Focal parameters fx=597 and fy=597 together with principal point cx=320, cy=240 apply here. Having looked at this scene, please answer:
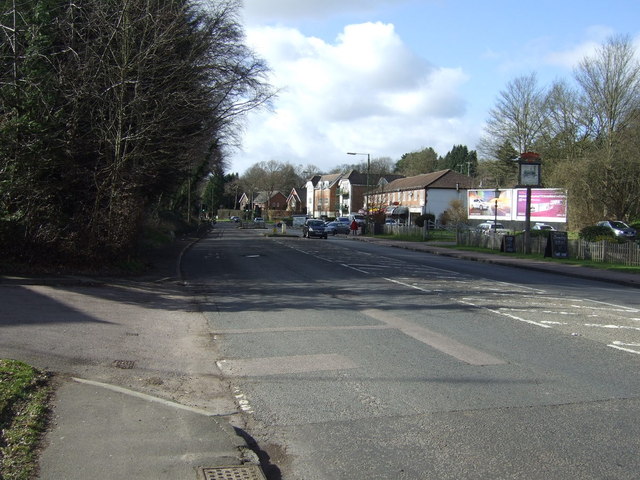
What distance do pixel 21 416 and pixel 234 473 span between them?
6.94 feet

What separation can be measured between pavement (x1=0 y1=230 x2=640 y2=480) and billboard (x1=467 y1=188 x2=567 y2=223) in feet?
138

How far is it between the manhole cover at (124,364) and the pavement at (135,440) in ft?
3.21

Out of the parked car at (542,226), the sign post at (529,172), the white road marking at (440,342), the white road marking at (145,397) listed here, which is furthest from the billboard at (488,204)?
the white road marking at (145,397)

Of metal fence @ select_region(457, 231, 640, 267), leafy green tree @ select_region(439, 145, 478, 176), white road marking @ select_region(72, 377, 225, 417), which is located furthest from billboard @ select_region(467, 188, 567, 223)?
leafy green tree @ select_region(439, 145, 478, 176)

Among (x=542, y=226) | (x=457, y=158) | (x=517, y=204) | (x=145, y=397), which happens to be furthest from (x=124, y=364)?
(x=457, y=158)

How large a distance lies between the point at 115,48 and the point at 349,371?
12675mm

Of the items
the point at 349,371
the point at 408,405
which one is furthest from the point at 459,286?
the point at 408,405

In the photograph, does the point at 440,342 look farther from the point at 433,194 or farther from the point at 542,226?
the point at 433,194

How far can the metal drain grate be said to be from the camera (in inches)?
170

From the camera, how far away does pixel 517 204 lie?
5872 centimetres

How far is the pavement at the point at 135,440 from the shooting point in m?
4.34

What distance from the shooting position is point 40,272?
47.1 ft

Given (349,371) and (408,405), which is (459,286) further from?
(408,405)

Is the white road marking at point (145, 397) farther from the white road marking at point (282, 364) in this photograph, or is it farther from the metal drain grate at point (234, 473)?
the white road marking at point (282, 364)
